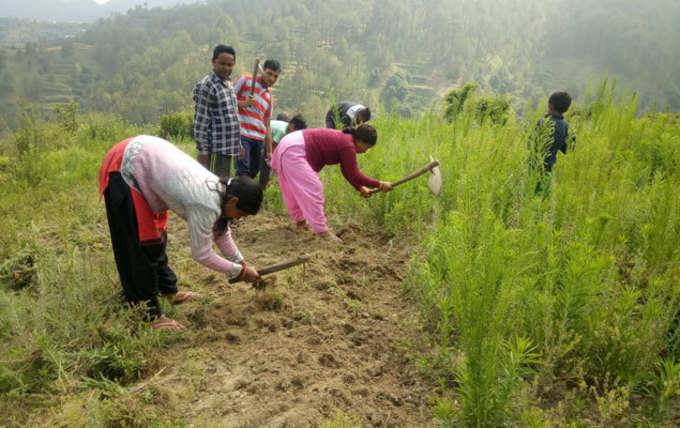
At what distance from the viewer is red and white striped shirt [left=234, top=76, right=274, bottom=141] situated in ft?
14.1

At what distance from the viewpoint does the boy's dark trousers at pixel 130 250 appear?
7.20 ft

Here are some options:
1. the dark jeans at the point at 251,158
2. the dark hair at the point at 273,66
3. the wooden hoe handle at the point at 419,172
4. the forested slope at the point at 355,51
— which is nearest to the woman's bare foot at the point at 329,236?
the wooden hoe handle at the point at 419,172

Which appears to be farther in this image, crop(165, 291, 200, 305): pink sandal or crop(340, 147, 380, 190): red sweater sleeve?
crop(340, 147, 380, 190): red sweater sleeve

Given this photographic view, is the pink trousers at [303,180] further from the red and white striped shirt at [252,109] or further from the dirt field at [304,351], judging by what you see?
the red and white striped shirt at [252,109]

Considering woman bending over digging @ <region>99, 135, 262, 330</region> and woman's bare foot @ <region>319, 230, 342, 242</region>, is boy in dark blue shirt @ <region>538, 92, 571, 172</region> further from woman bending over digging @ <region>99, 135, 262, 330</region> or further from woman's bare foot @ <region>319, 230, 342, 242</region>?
woman bending over digging @ <region>99, 135, 262, 330</region>

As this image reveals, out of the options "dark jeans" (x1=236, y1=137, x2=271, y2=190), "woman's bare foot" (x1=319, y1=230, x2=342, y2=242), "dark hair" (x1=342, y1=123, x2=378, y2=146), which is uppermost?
"dark hair" (x1=342, y1=123, x2=378, y2=146)

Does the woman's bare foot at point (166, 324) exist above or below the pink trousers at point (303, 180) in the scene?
below

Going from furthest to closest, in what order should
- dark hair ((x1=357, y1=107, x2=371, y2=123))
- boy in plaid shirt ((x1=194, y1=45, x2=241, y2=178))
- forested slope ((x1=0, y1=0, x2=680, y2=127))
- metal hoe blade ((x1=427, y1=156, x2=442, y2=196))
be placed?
forested slope ((x1=0, y1=0, x2=680, y2=127))
dark hair ((x1=357, y1=107, x2=371, y2=123))
boy in plaid shirt ((x1=194, y1=45, x2=241, y2=178))
metal hoe blade ((x1=427, y1=156, x2=442, y2=196))

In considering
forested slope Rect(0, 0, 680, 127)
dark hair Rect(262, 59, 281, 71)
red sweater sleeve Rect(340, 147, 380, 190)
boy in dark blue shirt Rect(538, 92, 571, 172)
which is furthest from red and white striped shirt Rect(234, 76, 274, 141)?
forested slope Rect(0, 0, 680, 127)

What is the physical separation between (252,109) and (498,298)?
357 centimetres

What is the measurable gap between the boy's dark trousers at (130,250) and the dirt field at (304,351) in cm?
34

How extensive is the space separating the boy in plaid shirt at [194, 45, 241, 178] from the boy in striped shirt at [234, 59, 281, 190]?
1.34 feet

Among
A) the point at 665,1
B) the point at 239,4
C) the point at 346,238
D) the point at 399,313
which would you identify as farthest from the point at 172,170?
the point at 239,4

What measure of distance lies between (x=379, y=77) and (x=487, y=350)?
8378 cm
